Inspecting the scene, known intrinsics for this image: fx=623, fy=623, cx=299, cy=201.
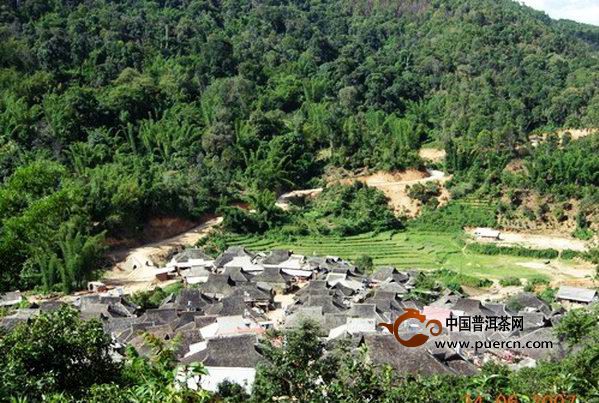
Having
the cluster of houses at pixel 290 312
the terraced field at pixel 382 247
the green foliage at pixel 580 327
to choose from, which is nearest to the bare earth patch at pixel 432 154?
the terraced field at pixel 382 247

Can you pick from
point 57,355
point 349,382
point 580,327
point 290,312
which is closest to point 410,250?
point 290,312

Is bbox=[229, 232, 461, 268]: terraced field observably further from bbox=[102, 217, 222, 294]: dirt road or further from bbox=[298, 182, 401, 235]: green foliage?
bbox=[102, 217, 222, 294]: dirt road

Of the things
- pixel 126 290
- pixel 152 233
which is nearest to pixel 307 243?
pixel 152 233

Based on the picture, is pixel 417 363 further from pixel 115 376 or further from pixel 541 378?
Answer: pixel 115 376

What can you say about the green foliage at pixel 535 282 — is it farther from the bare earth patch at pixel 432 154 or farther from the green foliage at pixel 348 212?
the bare earth patch at pixel 432 154

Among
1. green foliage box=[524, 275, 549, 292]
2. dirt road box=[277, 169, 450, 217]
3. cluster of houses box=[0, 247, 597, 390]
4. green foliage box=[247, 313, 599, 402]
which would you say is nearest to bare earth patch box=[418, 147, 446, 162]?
dirt road box=[277, 169, 450, 217]
